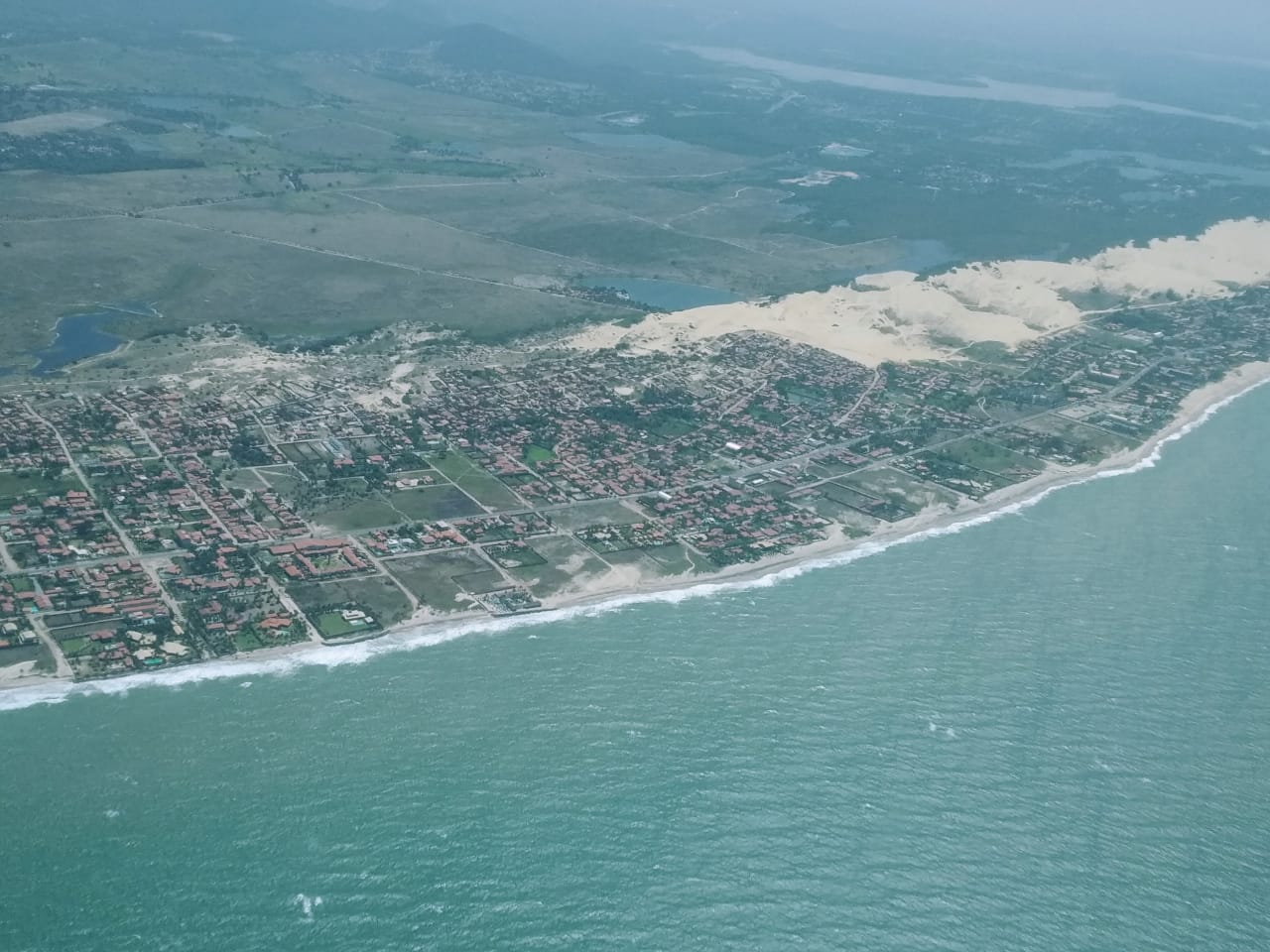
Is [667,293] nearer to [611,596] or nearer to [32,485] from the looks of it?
[611,596]

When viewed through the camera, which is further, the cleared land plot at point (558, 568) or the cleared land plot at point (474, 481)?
the cleared land plot at point (474, 481)

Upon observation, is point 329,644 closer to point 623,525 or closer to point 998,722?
point 623,525

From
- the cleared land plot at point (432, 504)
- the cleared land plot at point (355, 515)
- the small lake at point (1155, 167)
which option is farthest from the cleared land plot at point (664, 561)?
the small lake at point (1155, 167)

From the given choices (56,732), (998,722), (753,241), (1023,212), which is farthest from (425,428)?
(1023,212)

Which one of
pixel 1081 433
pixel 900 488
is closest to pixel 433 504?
pixel 900 488

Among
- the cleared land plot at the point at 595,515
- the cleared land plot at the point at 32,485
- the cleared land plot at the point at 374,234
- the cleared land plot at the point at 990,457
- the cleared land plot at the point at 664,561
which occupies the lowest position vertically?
the cleared land plot at the point at 32,485

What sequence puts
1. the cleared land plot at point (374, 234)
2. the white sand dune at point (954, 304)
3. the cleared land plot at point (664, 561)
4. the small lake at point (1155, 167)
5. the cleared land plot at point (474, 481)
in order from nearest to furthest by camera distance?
the cleared land plot at point (664, 561) → the cleared land plot at point (474, 481) → the white sand dune at point (954, 304) → the cleared land plot at point (374, 234) → the small lake at point (1155, 167)

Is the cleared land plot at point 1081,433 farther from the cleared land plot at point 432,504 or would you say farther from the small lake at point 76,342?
the small lake at point 76,342
